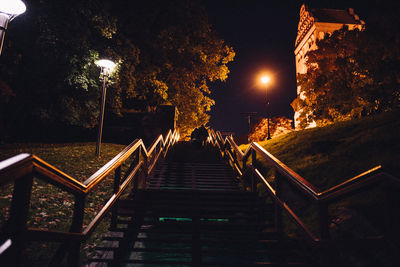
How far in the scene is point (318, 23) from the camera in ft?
137

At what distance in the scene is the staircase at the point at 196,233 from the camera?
108 inches

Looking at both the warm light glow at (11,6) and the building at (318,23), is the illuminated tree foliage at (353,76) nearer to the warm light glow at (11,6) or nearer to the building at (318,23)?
the warm light glow at (11,6)

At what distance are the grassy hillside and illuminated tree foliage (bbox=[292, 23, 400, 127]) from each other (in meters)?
2.03

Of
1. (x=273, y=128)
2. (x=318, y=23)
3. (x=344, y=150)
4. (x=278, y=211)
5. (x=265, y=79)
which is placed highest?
(x=318, y=23)

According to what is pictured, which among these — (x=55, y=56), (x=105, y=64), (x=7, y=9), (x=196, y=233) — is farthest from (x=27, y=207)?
(x=55, y=56)

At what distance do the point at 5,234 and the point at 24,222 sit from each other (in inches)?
4.5

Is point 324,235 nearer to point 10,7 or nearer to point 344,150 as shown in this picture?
point 344,150

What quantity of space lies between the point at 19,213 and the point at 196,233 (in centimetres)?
214

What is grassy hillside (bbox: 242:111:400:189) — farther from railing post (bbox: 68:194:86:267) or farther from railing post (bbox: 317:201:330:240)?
railing post (bbox: 68:194:86:267)

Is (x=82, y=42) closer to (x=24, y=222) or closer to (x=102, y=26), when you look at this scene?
(x=102, y=26)

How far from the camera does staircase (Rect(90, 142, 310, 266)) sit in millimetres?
2738

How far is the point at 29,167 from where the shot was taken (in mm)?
1561

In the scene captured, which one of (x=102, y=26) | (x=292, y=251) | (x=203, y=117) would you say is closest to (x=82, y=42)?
(x=102, y=26)

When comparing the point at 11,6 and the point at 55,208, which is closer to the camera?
the point at 11,6
